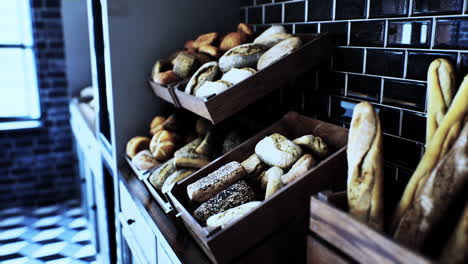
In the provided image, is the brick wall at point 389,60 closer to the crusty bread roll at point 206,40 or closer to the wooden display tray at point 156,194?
the crusty bread roll at point 206,40

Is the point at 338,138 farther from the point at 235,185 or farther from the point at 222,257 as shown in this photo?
the point at 222,257

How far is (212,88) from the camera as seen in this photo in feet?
4.18

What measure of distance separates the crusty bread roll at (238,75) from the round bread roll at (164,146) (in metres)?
0.46

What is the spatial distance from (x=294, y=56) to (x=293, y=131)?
227 millimetres

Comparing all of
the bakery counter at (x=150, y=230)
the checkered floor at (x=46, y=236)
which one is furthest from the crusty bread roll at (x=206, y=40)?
the checkered floor at (x=46, y=236)

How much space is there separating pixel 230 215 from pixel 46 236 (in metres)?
2.99

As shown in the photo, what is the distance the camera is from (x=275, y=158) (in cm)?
109

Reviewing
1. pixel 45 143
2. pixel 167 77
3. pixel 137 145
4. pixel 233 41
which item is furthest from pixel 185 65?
pixel 45 143

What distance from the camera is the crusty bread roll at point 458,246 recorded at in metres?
0.58

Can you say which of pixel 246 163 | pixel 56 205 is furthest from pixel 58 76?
pixel 246 163

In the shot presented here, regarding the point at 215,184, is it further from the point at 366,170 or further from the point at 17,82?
the point at 17,82

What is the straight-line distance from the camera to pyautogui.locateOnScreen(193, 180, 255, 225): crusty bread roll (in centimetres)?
104

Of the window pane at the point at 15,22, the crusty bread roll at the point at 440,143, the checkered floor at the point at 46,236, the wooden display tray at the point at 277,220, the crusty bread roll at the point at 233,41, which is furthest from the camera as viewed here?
the window pane at the point at 15,22

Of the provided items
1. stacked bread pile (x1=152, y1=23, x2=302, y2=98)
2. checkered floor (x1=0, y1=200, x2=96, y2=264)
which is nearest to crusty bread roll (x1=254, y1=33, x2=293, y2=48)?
stacked bread pile (x1=152, y1=23, x2=302, y2=98)
